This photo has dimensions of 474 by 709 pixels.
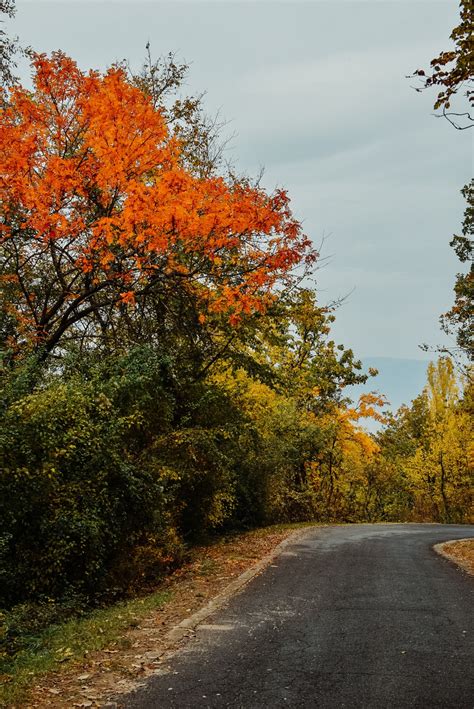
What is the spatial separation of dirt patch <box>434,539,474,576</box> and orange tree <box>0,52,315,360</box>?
6943 millimetres

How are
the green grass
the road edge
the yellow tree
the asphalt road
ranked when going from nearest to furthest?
1. the asphalt road
2. the green grass
3. the road edge
4. the yellow tree

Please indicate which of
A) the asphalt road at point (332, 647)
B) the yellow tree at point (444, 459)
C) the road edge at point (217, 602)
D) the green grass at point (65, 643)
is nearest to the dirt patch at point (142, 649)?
the road edge at point (217, 602)

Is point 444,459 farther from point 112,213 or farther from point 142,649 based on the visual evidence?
point 142,649

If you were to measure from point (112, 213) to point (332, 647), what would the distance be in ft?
32.8

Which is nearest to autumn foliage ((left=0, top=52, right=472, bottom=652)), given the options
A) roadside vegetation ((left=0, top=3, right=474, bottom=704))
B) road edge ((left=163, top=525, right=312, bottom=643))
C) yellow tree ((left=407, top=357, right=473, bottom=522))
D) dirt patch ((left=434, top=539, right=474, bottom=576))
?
roadside vegetation ((left=0, top=3, right=474, bottom=704))

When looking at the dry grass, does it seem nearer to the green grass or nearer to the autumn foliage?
the autumn foliage

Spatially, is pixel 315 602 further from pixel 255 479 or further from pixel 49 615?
pixel 255 479

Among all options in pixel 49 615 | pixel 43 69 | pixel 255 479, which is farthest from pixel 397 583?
pixel 43 69

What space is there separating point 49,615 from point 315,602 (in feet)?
11.9

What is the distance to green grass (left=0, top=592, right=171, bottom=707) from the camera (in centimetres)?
555

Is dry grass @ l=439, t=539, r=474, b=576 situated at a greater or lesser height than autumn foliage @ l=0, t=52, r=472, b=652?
lesser

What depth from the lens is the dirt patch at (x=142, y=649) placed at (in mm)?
5266

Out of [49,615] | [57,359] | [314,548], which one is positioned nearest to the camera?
[49,615]

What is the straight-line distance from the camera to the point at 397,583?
10.1 metres
